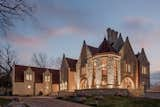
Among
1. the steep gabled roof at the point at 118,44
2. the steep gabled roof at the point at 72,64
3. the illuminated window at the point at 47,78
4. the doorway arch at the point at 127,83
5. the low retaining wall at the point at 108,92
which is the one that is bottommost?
the low retaining wall at the point at 108,92

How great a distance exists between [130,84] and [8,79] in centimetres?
3520

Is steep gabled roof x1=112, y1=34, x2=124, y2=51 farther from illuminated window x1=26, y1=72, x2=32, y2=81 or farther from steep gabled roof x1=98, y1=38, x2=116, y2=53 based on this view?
illuminated window x1=26, y1=72, x2=32, y2=81

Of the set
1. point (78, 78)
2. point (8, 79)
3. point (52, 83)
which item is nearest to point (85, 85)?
point (78, 78)

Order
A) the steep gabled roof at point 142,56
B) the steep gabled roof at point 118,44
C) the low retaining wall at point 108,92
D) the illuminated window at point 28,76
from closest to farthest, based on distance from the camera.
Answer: the low retaining wall at point 108,92
the steep gabled roof at point 118,44
the steep gabled roof at point 142,56
the illuminated window at point 28,76

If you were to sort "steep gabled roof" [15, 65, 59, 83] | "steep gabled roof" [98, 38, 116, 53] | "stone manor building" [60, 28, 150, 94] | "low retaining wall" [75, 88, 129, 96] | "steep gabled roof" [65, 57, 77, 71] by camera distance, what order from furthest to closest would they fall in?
1. "steep gabled roof" [15, 65, 59, 83]
2. "steep gabled roof" [65, 57, 77, 71]
3. "steep gabled roof" [98, 38, 116, 53]
4. "stone manor building" [60, 28, 150, 94]
5. "low retaining wall" [75, 88, 129, 96]

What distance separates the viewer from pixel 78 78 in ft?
249

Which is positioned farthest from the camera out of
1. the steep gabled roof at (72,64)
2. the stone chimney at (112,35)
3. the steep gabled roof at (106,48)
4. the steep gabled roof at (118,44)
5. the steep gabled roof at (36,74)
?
the steep gabled roof at (36,74)

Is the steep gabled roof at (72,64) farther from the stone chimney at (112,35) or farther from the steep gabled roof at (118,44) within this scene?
the steep gabled roof at (118,44)

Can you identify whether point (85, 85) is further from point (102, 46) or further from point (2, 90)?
point (2, 90)

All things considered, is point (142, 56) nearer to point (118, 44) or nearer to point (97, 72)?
point (118, 44)

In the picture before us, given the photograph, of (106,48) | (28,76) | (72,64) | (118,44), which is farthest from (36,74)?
(106,48)

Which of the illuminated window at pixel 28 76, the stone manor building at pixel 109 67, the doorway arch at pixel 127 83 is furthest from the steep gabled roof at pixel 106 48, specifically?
the illuminated window at pixel 28 76

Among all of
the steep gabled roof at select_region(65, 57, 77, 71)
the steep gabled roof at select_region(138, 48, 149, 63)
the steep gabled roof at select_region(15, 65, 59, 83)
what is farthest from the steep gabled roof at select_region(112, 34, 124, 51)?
the steep gabled roof at select_region(15, 65, 59, 83)

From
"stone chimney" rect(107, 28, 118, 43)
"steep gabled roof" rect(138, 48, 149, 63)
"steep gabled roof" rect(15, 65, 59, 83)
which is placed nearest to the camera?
"stone chimney" rect(107, 28, 118, 43)
